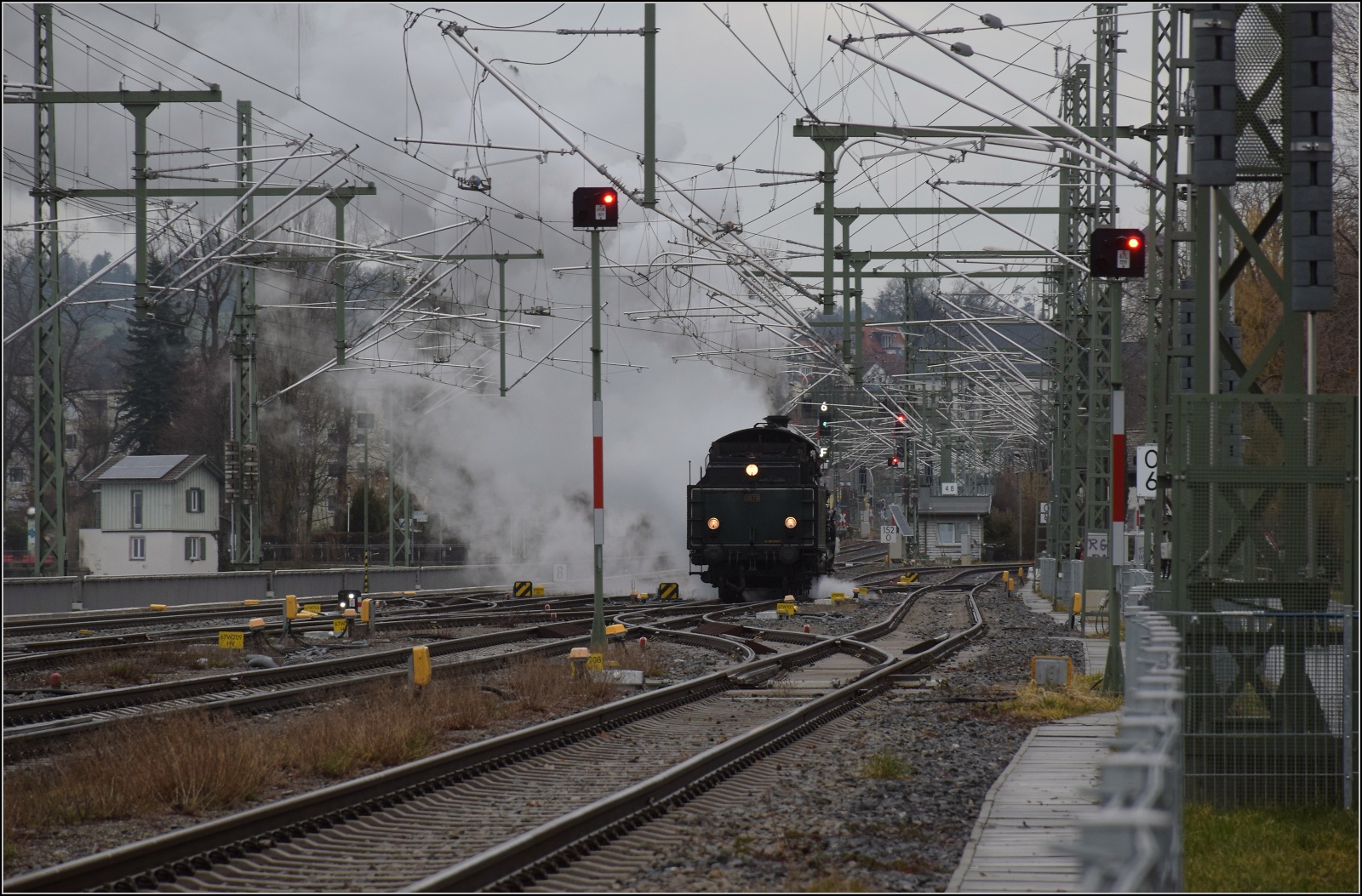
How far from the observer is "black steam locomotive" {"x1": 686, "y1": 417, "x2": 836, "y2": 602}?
3231 cm

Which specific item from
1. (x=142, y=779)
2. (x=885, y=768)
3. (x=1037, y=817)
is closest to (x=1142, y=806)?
(x=1037, y=817)

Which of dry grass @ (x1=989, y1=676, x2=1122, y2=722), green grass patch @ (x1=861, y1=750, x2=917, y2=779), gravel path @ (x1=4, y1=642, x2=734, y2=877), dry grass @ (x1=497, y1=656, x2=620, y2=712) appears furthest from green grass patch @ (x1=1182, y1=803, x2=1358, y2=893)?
dry grass @ (x1=497, y1=656, x2=620, y2=712)

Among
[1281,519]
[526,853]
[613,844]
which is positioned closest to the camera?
[526,853]

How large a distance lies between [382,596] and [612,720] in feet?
78.6

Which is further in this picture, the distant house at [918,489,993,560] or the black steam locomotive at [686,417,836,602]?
the distant house at [918,489,993,560]

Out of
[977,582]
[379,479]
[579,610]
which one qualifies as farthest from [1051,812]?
[379,479]

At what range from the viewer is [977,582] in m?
50.1

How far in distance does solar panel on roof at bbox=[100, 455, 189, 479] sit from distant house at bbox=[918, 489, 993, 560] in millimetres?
45162

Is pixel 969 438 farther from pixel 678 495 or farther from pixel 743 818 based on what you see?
pixel 743 818

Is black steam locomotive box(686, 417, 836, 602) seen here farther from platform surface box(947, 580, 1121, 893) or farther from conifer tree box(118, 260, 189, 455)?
conifer tree box(118, 260, 189, 455)

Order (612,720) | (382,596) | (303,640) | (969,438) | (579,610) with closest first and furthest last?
1. (612,720)
2. (303,640)
3. (579,610)
4. (382,596)
5. (969,438)

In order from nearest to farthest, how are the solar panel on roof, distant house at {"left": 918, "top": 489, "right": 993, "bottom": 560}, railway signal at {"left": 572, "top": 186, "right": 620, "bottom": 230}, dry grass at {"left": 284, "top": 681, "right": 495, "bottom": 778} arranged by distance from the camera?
dry grass at {"left": 284, "top": 681, "right": 495, "bottom": 778} → railway signal at {"left": 572, "top": 186, "right": 620, "bottom": 230} → the solar panel on roof → distant house at {"left": 918, "top": 489, "right": 993, "bottom": 560}

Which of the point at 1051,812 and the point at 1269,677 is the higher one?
the point at 1269,677

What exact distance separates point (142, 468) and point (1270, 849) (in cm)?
4964
